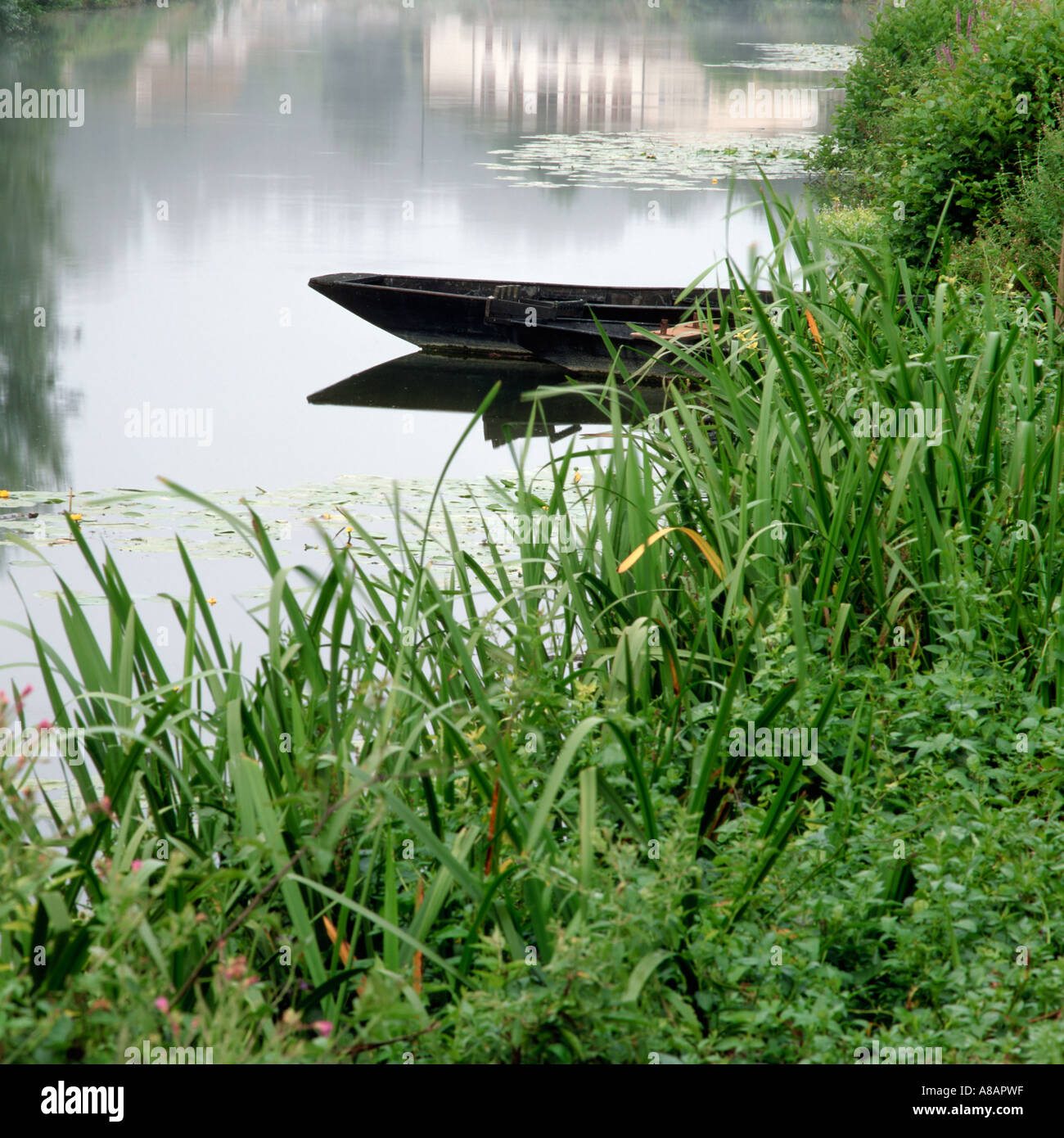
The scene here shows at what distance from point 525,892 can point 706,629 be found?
1079 millimetres

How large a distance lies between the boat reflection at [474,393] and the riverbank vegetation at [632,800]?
5198mm

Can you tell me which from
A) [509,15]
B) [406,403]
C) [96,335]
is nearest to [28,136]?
[96,335]

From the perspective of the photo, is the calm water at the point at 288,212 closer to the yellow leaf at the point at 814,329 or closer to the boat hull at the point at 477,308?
the boat hull at the point at 477,308

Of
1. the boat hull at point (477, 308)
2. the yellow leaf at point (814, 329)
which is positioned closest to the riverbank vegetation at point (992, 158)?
the yellow leaf at point (814, 329)

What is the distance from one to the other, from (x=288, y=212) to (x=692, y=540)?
15285 millimetres

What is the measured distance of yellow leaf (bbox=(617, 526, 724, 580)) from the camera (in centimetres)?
286

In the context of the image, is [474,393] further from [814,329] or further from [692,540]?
[692,540]

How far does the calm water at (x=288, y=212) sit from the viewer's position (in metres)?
8.38

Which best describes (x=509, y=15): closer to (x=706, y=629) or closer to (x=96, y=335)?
(x=96, y=335)

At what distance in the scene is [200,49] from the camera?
37688 millimetres

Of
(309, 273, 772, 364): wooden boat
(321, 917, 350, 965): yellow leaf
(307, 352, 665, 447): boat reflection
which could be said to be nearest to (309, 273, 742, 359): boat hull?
(309, 273, 772, 364): wooden boat

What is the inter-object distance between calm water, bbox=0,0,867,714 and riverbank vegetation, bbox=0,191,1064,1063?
135cm

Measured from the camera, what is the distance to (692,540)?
3105 mm

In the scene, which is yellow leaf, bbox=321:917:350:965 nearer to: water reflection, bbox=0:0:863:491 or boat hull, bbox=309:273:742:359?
water reflection, bbox=0:0:863:491
